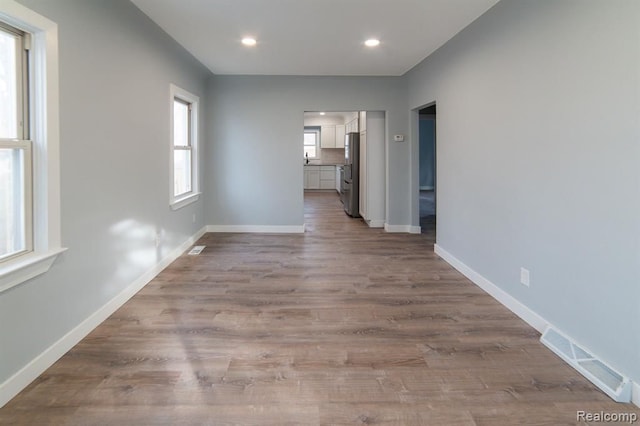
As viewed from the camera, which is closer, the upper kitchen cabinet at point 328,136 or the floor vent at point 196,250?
the floor vent at point 196,250

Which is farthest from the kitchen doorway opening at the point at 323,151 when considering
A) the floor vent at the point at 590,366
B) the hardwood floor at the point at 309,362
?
the floor vent at the point at 590,366

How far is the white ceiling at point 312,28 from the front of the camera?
3314mm

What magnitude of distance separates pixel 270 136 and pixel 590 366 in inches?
196

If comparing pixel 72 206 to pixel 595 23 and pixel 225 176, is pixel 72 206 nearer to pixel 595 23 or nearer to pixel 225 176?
pixel 595 23

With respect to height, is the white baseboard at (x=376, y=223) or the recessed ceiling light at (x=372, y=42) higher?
the recessed ceiling light at (x=372, y=42)

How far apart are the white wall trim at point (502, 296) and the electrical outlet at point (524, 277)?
163 millimetres

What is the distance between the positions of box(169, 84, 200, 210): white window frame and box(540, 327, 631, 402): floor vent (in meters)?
3.71

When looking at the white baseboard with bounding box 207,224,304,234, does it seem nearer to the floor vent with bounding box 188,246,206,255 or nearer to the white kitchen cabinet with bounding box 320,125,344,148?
the floor vent with bounding box 188,246,206,255

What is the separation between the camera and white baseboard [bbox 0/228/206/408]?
1927 mm

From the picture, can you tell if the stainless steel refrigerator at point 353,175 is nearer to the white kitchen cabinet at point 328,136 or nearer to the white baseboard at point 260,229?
the white baseboard at point 260,229

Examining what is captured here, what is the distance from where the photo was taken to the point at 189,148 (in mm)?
5379

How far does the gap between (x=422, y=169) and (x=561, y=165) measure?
10990 millimetres

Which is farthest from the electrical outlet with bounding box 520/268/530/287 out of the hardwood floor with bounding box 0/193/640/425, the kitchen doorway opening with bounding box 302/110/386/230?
the kitchen doorway opening with bounding box 302/110/386/230

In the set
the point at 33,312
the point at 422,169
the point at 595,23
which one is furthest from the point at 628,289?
the point at 422,169
